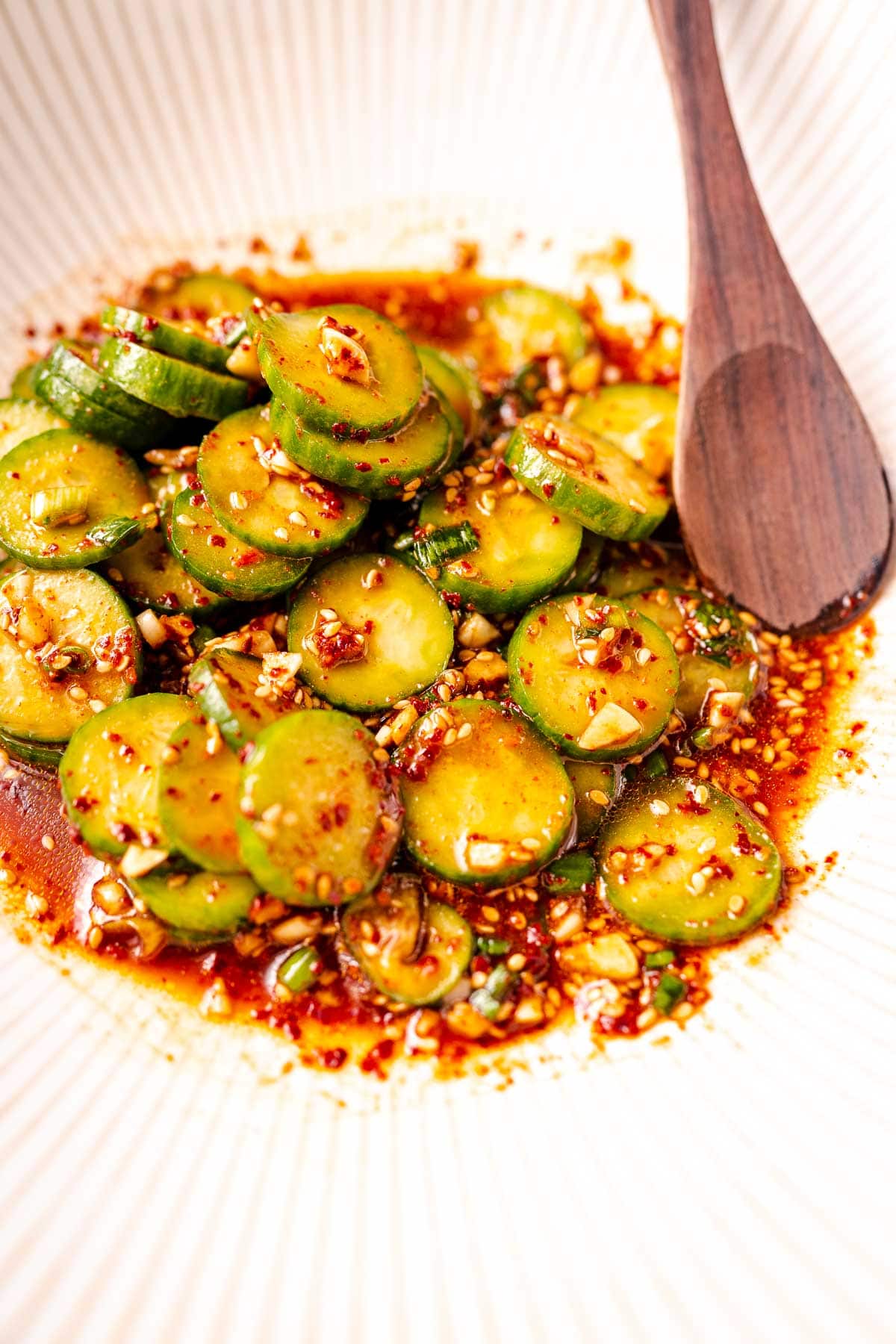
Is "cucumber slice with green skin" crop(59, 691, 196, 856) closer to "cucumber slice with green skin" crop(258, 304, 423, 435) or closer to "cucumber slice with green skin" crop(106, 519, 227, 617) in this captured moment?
"cucumber slice with green skin" crop(106, 519, 227, 617)

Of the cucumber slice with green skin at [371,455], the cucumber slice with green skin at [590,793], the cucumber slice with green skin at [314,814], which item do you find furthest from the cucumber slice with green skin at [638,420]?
the cucumber slice with green skin at [314,814]

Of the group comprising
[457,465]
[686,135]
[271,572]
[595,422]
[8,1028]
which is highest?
[686,135]

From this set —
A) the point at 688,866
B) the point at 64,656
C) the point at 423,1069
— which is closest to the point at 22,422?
the point at 64,656

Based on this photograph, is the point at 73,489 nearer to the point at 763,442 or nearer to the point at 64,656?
the point at 64,656

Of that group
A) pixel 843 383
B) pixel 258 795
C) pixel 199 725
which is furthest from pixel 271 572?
pixel 843 383

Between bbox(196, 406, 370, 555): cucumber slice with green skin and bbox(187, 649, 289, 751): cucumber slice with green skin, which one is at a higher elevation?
bbox(196, 406, 370, 555): cucumber slice with green skin

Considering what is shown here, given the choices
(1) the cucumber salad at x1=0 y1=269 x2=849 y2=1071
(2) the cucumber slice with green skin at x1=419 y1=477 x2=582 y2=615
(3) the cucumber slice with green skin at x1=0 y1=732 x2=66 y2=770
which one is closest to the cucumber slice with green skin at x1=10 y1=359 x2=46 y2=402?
(1) the cucumber salad at x1=0 y1=269 x2=849 y2=1071

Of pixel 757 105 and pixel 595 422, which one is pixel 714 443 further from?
pixel 757 105
